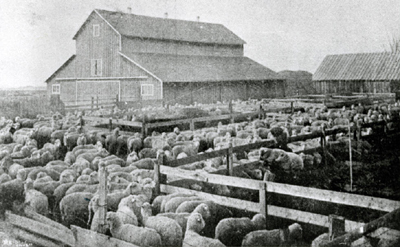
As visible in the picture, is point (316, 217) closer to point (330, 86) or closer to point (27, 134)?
point (27, 134)

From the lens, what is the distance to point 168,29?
119 feet

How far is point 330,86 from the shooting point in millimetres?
33281

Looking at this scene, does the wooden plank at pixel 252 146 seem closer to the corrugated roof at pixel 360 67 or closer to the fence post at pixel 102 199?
the fence post at pixel 102 199

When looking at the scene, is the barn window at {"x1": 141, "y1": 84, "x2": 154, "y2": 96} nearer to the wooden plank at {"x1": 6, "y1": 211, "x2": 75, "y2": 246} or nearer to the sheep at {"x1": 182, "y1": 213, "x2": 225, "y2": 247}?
the wooden plank at {"x1": 6, "y1": 211, "x2": 75, "y2": 246}

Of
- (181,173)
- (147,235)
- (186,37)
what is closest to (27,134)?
(181,173)

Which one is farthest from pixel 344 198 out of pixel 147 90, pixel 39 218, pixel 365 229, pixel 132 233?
pixel 147 90

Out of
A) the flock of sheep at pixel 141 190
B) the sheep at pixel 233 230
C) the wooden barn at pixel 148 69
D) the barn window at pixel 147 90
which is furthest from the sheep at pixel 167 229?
the barn window at pixel 147 90

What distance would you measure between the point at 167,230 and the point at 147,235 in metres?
0.30

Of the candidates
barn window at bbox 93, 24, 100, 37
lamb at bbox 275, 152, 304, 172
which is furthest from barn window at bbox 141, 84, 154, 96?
lamb at bbox 275, 152, 304, 172

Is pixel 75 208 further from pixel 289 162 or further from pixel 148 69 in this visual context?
pixel 148 69

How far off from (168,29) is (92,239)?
32.9 metres

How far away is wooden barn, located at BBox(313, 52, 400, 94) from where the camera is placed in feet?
96.9

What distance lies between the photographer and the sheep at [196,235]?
4.96m

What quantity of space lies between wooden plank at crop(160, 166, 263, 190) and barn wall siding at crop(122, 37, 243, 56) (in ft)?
85.7
